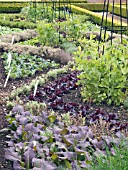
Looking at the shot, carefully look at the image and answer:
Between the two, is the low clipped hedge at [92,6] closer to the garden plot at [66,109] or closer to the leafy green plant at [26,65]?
the garden plot at [66,109]

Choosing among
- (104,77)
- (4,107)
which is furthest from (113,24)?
(4,107)

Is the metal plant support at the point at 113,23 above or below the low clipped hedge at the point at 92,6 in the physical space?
above

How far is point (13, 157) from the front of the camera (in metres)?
4.17

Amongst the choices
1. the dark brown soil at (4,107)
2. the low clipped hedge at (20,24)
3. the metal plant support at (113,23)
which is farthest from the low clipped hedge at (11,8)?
the dark brown soil at (4,107)

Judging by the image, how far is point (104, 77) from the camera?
20.0 feet

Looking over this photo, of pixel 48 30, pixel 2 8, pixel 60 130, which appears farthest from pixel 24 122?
pixel 2 8

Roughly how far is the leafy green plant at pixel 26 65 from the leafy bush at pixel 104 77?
1.70 m

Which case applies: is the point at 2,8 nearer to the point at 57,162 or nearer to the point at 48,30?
the point at 48,30

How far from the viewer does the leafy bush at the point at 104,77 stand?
5.98m

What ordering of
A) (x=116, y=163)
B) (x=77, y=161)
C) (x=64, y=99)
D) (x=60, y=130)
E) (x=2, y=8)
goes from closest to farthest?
(x=116, y=163)
(x=77, y=161)
(x=60, y=130)
(x=64, y=99)
(x=2, y=8)

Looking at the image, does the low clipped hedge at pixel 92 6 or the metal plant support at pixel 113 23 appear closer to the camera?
the metal plant support at pixel 113 23

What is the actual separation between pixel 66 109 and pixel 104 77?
0.76 metres

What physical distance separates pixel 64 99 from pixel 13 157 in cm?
224

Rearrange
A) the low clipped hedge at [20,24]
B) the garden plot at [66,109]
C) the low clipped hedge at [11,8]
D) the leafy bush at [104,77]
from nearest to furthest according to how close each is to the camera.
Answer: the garden plot at [66,109], the leafy bush at [104,77], the low clipped hedge at [20,24], the low clipped hedge at [11,8]
